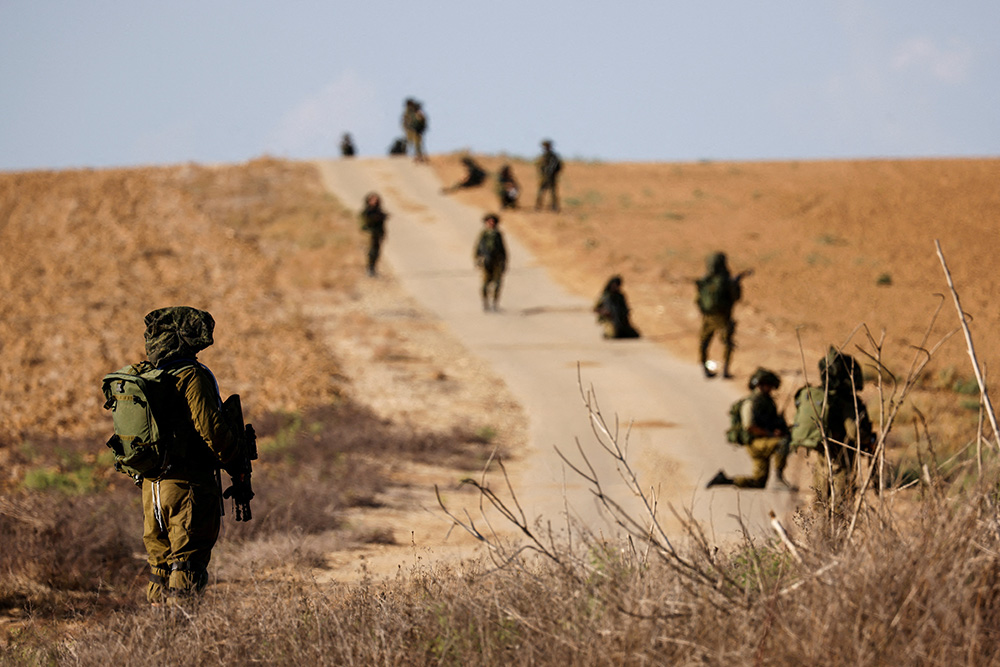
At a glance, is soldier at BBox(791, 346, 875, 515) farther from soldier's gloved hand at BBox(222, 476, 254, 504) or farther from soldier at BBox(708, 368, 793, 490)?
soldier's gloved hand at BBox(222, 476, 254, 504)

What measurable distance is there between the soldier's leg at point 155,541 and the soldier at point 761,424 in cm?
533

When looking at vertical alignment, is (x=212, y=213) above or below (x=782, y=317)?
above

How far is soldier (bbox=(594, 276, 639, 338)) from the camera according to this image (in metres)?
17.3

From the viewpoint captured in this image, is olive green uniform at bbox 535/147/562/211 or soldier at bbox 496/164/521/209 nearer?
olive green uniform at bbox 535/147/562/211

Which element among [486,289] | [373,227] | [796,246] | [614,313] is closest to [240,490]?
[614,313]

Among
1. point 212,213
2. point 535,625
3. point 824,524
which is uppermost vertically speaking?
point 212,213

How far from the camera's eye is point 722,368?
15.8 meters

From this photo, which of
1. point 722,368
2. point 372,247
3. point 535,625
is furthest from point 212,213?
point 535,625

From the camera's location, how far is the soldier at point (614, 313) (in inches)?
682

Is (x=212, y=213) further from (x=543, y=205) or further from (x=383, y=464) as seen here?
(x=383, y=464)

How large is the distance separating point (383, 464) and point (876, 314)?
1426 centimetres

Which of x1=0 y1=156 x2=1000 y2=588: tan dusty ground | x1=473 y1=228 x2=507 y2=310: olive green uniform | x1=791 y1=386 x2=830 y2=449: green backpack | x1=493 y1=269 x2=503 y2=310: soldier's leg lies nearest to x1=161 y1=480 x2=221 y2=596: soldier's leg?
x1=791 y1=386 x2=830 y2=449: green backpack

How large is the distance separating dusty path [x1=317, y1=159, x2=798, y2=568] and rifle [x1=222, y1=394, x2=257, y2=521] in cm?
177

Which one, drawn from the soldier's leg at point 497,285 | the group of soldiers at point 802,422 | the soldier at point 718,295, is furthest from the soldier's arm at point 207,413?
the soldier's leg at point 497,285
